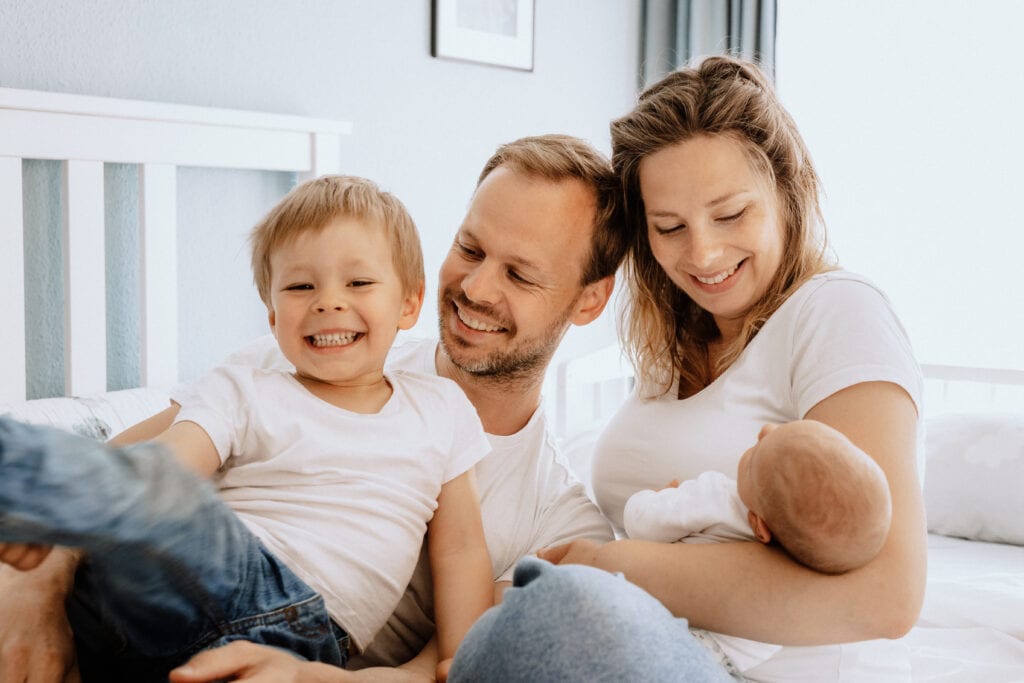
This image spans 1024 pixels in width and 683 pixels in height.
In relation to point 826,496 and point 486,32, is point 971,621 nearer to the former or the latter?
point 826,496

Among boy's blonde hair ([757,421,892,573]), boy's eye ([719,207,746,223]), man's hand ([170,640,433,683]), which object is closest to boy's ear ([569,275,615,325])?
boy's eye ([719,207,746,223])

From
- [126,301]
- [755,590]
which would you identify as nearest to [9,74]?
[126,301]

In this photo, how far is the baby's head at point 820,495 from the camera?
95 centimetres

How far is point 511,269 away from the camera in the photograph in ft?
→ 5.06

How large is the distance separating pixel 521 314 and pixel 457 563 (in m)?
0.44

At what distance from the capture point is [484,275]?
151 centimetres

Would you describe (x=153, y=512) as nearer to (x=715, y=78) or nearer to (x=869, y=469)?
(x=869, y=469)

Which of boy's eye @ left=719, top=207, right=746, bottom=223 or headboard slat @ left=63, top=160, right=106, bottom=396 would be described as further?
headboard slat @ left=63, top=160, right=106, bottom=396

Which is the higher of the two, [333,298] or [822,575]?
[333,298]

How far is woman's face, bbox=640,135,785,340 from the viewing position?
1.40m

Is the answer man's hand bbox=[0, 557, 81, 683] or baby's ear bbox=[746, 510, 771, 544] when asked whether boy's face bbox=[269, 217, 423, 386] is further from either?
baby's ear bbox=[746, 510, 771, 544]

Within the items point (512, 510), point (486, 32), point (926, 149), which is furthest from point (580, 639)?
point (926, 149)

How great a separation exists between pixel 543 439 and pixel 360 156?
45.2 inches

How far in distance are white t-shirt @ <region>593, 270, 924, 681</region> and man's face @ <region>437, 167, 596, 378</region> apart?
209mm
